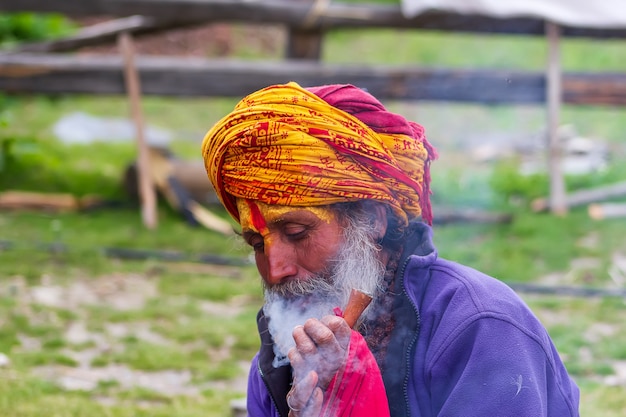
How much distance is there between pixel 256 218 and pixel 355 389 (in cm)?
51

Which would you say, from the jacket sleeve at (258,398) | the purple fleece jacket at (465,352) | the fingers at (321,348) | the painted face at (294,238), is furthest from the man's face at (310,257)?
the jacket sleeve at (258,398)

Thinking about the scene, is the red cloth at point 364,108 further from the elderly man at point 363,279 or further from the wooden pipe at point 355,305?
the wooden pipe at point 355,305

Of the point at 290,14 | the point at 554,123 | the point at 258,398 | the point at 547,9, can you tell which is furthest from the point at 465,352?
the point at 290,14

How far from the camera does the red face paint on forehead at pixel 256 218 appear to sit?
2141mm

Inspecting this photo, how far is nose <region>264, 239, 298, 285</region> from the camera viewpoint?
211 centimetres

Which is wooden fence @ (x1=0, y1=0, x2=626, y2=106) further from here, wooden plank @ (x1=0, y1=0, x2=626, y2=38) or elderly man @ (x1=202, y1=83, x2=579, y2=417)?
elderly man @ (x1=202, y1=83, x2=579, y2=417)

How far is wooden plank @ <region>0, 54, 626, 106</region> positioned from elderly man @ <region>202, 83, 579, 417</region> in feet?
19.2

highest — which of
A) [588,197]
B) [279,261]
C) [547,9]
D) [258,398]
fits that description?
[547,9]

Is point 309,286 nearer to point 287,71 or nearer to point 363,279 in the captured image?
point 363,279

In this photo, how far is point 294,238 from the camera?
7.00 ft

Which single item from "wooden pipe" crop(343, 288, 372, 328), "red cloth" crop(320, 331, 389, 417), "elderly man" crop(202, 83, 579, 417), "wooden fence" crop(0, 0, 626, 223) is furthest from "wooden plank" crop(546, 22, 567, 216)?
"red cloth" crop(320, 331, 389, 417)

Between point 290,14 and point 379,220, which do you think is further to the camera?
point 290,14

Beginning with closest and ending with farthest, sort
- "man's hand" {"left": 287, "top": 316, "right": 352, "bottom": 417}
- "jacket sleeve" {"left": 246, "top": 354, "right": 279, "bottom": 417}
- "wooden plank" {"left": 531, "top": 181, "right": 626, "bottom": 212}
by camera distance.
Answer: "man's hand" {"left": 287, "top": 316, "right": 352, "bottom": 417} → "jacket sleeve" {"left": 246, "top": 354, "right": 279, "bottom": 417} → "wooden plank" {"left": 531, "top": 181, "right": 626, "bottom": 212}

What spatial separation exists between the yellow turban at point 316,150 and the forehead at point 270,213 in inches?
0.7
